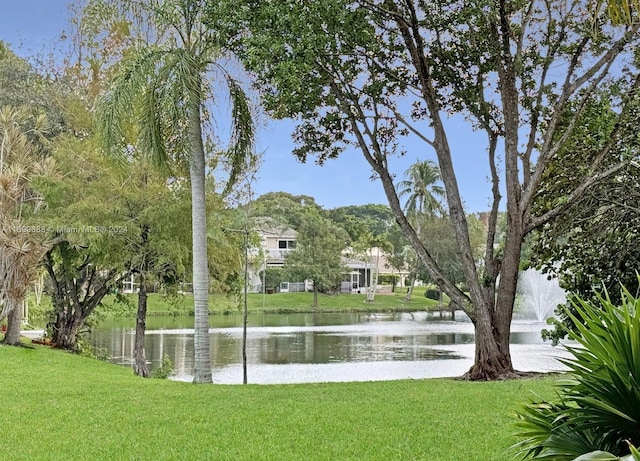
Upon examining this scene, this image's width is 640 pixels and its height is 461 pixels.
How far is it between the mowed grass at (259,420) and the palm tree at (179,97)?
2708mm

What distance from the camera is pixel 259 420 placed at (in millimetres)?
7750

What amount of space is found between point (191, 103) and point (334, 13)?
304 centimetres

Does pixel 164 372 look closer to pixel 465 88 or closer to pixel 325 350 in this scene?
pixel 325 350

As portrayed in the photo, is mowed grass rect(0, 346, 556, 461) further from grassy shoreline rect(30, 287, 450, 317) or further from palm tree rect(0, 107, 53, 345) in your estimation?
grassy shoreline rect(30, 287, 450, 317)

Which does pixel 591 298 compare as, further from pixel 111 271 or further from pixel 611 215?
pixel 111 271

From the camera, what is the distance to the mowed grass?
6234 millimetres

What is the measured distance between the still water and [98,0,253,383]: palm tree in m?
5.36

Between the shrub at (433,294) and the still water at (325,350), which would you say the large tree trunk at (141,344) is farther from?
the shrub at (433,294)

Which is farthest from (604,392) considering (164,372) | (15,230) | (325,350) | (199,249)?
(325,350)

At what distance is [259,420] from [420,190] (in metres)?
43.3

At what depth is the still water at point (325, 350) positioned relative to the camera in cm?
1805

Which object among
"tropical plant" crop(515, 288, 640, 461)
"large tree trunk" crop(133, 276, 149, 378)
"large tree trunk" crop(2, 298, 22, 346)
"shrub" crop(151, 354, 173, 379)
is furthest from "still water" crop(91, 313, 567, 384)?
"tropical plant" crop(515, 288, 640, 461)

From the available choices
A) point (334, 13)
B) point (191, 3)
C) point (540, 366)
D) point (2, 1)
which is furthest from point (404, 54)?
point (2, 1)

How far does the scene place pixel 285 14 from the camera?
1082 cm
